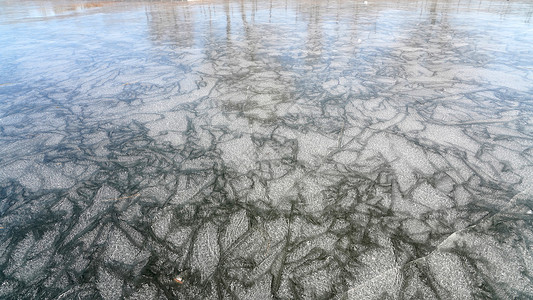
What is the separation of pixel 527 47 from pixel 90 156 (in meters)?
6.97

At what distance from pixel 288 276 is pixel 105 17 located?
1177 centimetres

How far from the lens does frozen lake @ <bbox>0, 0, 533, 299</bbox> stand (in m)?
1.34

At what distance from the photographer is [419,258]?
1396mm

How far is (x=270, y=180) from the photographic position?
1.99 meters

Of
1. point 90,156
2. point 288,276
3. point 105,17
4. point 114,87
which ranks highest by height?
point 105,17

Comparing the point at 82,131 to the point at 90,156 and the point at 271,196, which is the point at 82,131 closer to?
the point at 90,156

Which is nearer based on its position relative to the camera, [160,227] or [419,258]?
[419,258]

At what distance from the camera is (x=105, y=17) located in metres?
10.0

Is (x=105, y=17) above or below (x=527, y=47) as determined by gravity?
above

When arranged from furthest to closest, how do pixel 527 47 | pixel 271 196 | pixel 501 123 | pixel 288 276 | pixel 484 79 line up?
pixel 527 47
pixel 484 79
pixel 501 123
pixel 271 196
pixel 288 276

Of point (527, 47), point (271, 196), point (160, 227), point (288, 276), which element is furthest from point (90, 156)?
point (527, 47)

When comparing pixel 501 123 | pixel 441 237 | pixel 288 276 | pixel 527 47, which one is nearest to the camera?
pixel 288 276

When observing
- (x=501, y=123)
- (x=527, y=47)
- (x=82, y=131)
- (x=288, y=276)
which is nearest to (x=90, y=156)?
(x=82, y=131)

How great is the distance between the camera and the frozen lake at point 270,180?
1.34 m
